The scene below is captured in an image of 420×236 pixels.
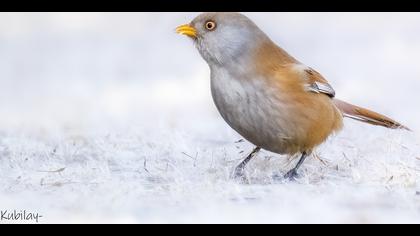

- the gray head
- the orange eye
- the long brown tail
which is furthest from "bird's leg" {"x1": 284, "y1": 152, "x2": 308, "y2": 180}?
the orange eye

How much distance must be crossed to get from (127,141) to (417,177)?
325 cm

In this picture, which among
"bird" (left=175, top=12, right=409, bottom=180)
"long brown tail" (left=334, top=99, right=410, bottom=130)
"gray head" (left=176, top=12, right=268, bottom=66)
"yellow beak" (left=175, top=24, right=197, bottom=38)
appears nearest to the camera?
"bird" (left=175, top=12, right=409, bottom=180)

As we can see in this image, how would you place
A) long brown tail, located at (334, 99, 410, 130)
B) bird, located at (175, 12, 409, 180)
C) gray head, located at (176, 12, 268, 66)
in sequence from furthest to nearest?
long brown tail, located at (334, 99, 410, 130), gray head, located at (176, 12, 268, 66), bird, located at (175, 12, 409, 180)

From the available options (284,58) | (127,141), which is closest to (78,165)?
(127,141)

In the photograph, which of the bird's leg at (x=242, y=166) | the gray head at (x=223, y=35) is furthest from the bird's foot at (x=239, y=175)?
the gray head at (x=223, y=35)

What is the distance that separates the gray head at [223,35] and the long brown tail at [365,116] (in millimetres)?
1308

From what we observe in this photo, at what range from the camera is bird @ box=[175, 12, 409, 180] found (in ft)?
28.9

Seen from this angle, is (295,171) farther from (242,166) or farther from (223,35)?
(223,35)

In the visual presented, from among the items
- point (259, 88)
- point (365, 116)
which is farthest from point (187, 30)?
point (365, 116)

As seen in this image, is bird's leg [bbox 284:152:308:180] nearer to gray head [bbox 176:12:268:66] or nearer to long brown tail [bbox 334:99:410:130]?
long brown tail [bbox 334:99:410:130]

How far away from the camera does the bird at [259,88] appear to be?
880 centimetres

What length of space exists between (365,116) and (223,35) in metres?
1.90

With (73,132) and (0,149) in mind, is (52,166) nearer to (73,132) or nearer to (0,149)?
(0,149)

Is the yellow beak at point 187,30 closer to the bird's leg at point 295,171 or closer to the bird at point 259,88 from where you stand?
the bird at point 259,88
